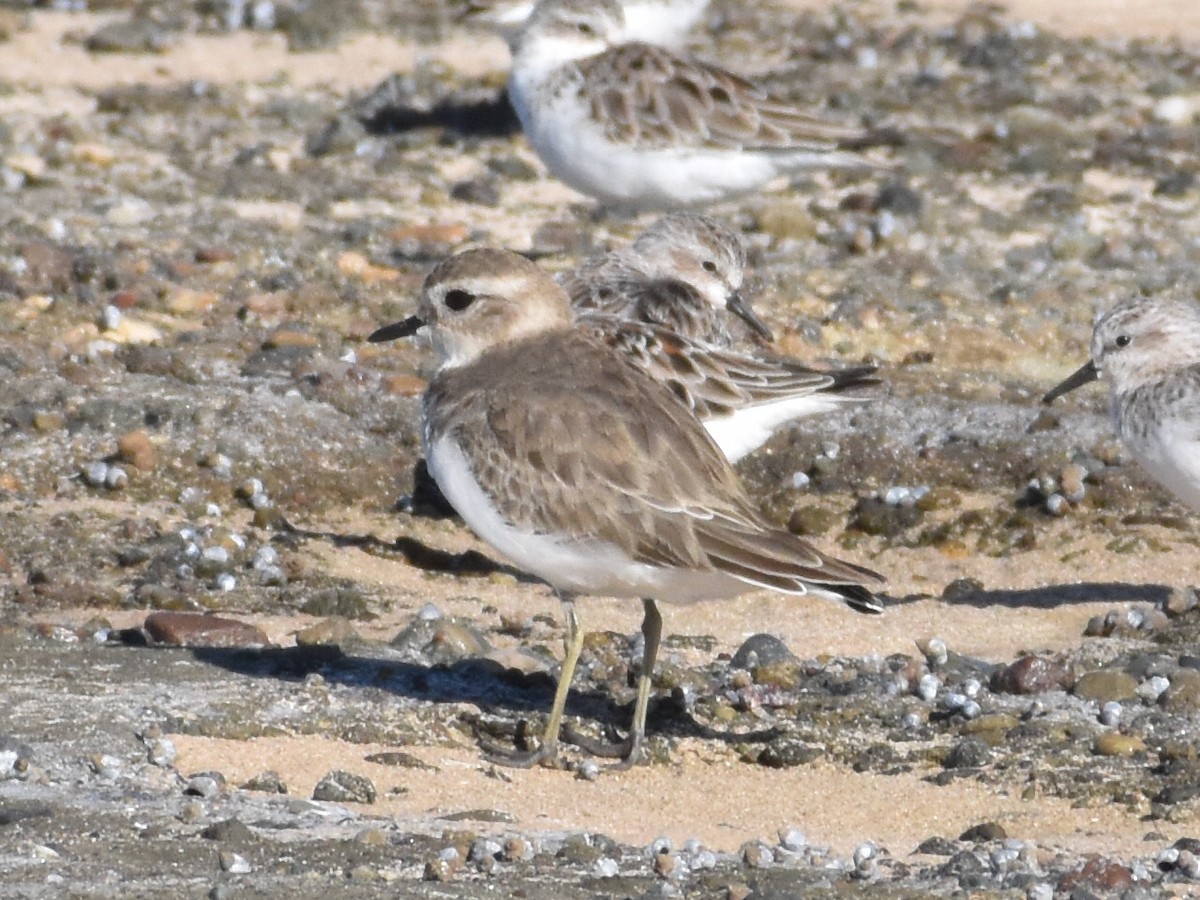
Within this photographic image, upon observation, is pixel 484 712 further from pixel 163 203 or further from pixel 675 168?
pixel 163 203

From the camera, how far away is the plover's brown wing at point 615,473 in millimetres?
6051

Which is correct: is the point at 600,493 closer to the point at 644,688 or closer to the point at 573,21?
the point at 644,688

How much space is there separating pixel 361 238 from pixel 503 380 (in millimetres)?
5382

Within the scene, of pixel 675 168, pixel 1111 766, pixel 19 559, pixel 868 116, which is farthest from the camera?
pixel 868 116

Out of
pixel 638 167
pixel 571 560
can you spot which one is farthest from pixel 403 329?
pixel 638 167

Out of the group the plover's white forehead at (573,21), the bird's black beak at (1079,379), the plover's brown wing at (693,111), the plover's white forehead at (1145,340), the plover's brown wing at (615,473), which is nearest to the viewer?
the plover's brown wing at (615,473)

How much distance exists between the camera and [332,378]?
952 centimetres

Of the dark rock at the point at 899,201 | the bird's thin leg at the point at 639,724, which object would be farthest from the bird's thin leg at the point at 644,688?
the dark rock at the point at 899,201

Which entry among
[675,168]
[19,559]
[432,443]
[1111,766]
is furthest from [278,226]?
[1111,766]

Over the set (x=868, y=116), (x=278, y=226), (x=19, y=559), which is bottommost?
(x=19, y=559)

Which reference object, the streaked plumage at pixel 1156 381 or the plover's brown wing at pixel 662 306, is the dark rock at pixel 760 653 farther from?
the streaked plumage at pixel 1156 381

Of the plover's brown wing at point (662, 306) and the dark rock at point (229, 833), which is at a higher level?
the plover's brown wing at point (662, 306)

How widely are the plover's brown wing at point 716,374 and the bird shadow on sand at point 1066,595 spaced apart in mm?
927

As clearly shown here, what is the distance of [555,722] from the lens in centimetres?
A: 635
